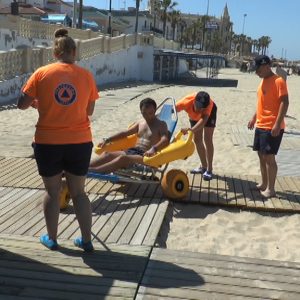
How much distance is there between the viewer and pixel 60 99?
336cm

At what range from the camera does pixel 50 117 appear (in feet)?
11.1

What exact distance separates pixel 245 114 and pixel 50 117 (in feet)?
39.0

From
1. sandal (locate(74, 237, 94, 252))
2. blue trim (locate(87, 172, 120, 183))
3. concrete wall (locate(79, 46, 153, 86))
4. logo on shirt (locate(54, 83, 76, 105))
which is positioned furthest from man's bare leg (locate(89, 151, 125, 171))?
concrete wall (locate(79, 46, 153, 86))

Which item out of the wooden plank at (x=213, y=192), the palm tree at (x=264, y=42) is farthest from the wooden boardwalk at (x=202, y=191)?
the palm tree at (x=264, y=42)

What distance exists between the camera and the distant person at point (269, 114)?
5.13m

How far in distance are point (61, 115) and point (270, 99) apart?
2.66m

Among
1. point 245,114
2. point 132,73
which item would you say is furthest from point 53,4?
point 245,114

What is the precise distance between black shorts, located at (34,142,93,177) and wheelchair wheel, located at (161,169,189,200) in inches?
72.1

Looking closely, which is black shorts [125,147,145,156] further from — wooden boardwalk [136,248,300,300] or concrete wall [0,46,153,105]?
concrete wall [0,46,153,105]

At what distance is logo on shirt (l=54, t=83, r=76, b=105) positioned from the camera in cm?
333

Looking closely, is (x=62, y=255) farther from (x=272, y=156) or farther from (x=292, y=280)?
(x=272, y=156)

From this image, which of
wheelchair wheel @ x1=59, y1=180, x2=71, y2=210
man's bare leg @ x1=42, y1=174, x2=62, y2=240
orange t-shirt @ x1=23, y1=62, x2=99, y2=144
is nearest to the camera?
orange t-shirt @ x1=23, y1=62, x2=99, y2=144

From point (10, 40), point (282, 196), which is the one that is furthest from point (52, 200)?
point (10, 40)

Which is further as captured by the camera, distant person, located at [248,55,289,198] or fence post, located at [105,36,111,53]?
fence post, located at [105,36,111,53]
